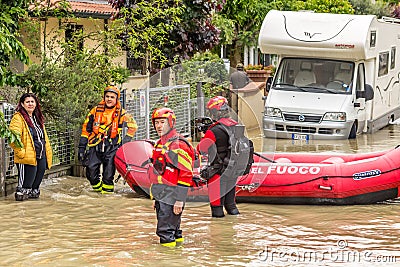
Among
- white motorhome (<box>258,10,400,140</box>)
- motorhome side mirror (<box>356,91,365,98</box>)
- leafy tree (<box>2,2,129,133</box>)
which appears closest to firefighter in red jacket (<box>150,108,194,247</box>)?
leafy tree (<box>2,2,129,133</box>)

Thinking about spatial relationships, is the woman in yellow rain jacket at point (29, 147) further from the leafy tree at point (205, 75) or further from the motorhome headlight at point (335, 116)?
the motorhome headlight at point (335, 116)

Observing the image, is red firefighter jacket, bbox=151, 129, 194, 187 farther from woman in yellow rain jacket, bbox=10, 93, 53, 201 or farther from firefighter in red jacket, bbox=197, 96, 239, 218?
woman in yellow rain jacket, bbox=10, 93, 53, 201

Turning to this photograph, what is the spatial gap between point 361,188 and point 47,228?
449cm

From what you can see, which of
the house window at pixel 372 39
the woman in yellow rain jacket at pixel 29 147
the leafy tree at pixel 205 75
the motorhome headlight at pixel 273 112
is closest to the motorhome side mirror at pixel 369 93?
the house window at pixel 372 39

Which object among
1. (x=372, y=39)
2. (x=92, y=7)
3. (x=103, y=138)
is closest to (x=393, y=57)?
(x=372, y=39)

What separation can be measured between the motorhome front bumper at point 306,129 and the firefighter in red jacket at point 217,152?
24.7 feet

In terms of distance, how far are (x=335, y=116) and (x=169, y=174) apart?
33.4 feet

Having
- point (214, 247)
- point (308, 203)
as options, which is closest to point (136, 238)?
point (214, 247)

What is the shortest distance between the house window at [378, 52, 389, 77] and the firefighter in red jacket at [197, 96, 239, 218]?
11.2 metres

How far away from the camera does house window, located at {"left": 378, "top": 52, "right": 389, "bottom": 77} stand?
2172cm

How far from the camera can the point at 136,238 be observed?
10.3 metres

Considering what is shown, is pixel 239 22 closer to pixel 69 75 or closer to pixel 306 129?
pixel 306 129

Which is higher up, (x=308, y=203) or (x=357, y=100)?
(x=357, y=100)

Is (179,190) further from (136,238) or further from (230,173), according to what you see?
(230,173)
